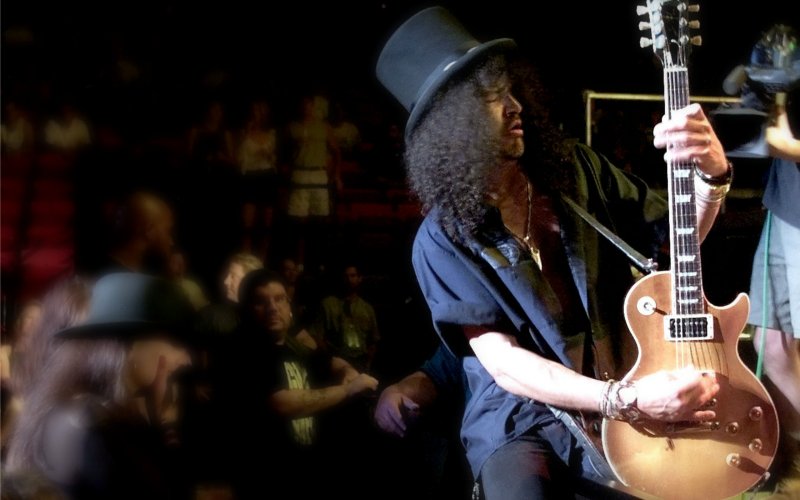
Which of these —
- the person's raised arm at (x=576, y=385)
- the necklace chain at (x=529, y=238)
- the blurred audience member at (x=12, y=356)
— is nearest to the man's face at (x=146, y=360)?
the blurred audience member at (x=12, y=356)

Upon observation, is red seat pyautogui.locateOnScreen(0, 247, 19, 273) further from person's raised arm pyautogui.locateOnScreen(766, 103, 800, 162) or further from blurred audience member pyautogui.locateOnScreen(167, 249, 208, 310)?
person's raised arm pyautogui.locateOnScreen(766, 103, 800, 162)

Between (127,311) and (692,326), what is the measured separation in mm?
1477

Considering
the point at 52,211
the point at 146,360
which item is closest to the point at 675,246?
the point at 146,360

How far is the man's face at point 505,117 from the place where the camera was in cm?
224

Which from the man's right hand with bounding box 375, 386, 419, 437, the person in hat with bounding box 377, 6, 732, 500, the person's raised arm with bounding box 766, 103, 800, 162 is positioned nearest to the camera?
the person in hat with bounding box 377, 6, 732, 500

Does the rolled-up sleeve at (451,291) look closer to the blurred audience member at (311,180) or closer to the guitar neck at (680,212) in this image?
the guitar neck at (680,212)

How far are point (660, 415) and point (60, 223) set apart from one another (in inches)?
114

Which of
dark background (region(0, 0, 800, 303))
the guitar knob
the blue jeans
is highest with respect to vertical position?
dark background (region(0, 0, 800, 303))

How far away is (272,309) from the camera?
10.3 feet

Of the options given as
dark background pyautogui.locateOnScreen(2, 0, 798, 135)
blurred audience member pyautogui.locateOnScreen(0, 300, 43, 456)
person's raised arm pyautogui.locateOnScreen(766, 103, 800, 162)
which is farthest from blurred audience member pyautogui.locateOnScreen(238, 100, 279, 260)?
person's raised arm pyautogui.locateOnScreen(766, 103, 800, 162)

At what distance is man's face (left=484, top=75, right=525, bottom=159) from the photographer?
224 centimetres

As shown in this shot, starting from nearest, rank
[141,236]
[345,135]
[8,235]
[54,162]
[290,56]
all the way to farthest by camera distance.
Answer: [141,236] < [8,235] < [54,162] < [290,56] < [345,135]

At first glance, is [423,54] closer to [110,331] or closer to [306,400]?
[110,331]

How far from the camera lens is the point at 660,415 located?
6.12 ft
